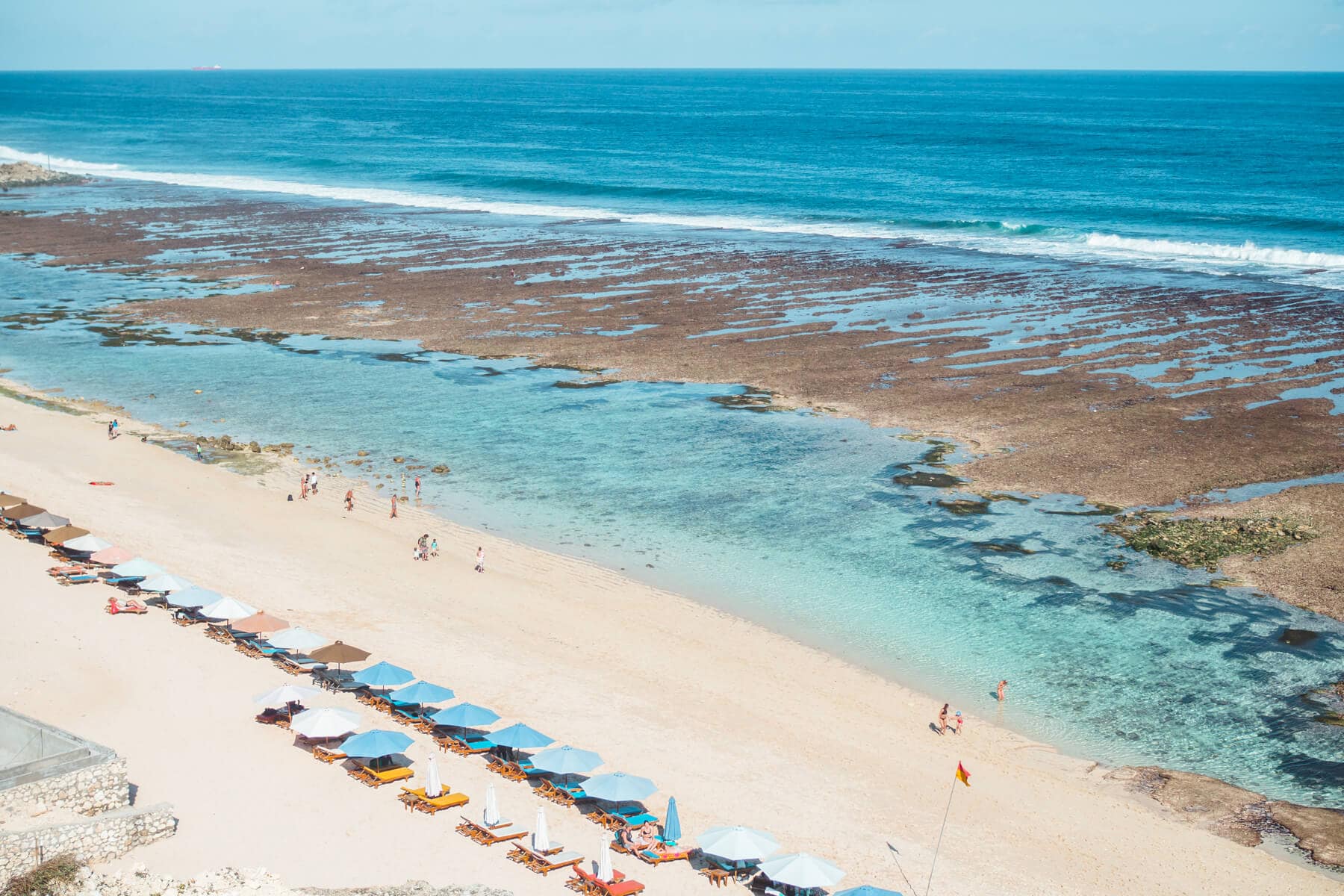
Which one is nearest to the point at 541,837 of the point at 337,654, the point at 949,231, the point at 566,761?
the point at 566,761

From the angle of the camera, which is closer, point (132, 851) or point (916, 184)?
point (132, 851)

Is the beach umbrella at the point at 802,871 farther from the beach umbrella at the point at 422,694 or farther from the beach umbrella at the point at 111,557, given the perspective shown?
the beach umbrella at the point at 111,557

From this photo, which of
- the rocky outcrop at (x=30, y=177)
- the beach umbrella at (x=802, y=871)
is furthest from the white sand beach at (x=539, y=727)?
the rocky outcrop at (x=30, y=177)

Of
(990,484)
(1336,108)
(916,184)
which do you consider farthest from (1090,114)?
(990,484)

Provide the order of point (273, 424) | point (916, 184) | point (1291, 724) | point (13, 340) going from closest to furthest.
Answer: point (1291, 724) < point (273, 424) < point (13, 340) < point (916, 184)

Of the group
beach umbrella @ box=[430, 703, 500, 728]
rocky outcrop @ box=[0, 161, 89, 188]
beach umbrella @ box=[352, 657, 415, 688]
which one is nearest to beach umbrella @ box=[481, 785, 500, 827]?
beach umbrella @ box=[430, 703, 500, 728]

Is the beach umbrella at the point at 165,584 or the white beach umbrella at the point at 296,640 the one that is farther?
the beach umbrella at the point at 165,584

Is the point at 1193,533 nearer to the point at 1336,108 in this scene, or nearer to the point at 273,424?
the point at 273,424
